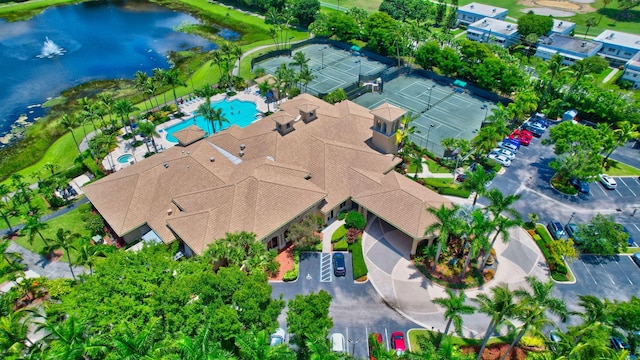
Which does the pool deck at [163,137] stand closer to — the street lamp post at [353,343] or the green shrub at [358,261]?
the green shrub at [358,261]

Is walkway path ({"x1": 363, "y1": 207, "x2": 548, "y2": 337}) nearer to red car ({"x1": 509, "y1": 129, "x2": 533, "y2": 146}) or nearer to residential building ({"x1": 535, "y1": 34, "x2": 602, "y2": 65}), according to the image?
red car ({"x1": 509, "y1": 129, "x2": 533, "y2": 146})

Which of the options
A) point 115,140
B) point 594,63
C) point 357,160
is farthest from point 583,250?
point 115,140

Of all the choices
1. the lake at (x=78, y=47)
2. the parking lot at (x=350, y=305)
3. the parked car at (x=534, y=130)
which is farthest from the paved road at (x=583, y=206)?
the lake at (x=78, y=47)

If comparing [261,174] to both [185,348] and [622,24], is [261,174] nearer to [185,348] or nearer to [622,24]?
[185,348]

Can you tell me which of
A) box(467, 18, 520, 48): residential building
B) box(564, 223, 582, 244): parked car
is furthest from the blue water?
box(467, 18, 520, 48): residential building

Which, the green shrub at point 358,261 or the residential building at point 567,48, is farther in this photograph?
the residential building at point 567,48

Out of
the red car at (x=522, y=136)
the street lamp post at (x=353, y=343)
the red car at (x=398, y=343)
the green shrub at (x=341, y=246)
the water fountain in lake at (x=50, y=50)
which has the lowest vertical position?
the street lamp post at (x=353, y=343)

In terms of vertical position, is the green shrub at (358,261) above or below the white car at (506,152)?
below
